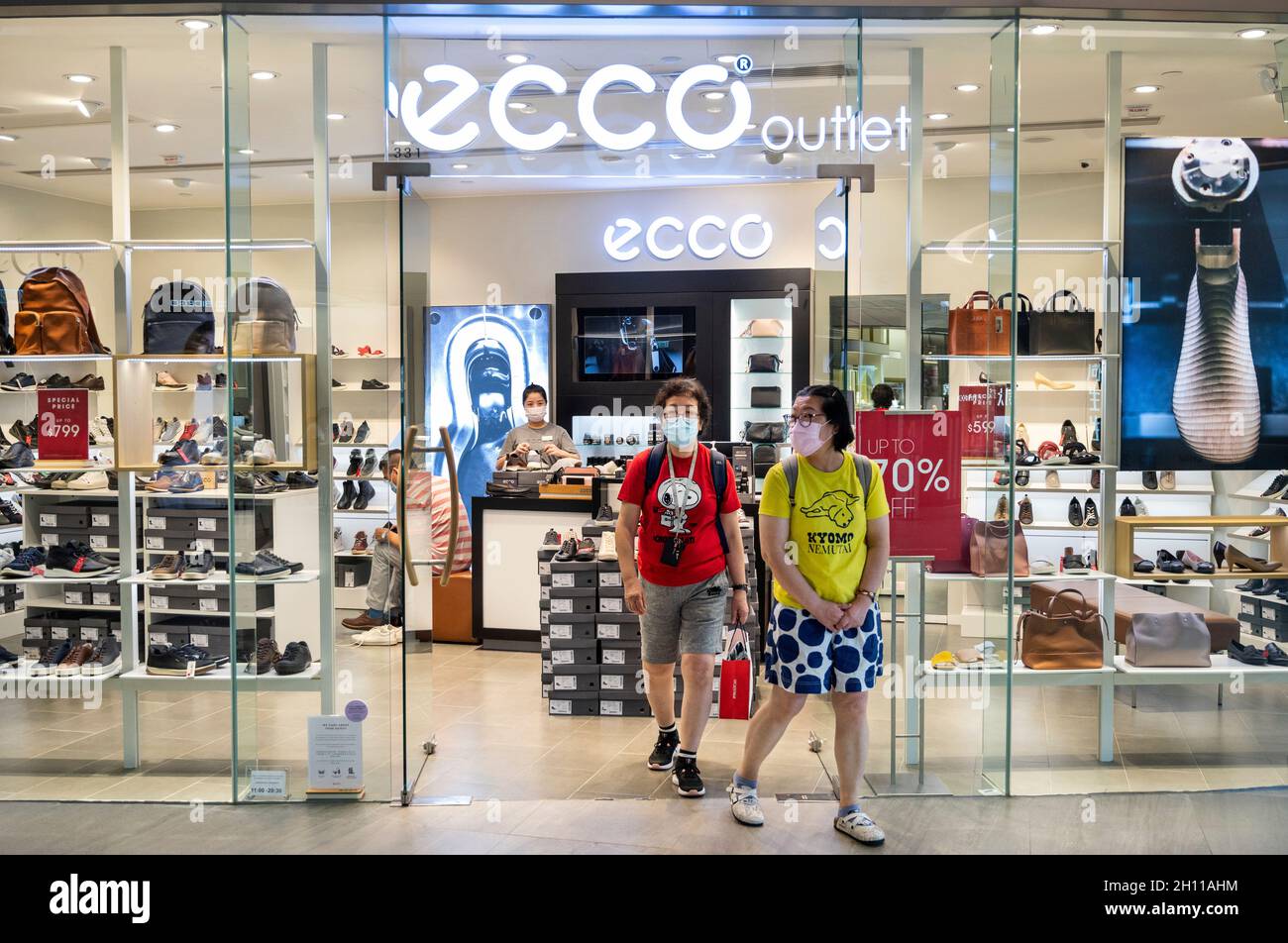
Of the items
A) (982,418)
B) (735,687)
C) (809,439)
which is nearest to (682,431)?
(809,439)

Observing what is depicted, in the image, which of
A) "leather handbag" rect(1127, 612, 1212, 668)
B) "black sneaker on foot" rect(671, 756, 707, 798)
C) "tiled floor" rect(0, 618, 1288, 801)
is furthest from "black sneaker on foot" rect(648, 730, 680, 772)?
"leather handbag" rect(1127, 612, 1212, 668)

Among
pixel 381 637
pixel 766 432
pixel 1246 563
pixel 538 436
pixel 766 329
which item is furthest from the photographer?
pixel 766 329

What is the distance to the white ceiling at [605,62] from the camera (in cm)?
402

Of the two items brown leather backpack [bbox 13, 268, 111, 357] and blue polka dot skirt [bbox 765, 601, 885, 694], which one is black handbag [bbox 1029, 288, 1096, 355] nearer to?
blue polka dot skirt [bbox 765, 601, 885, 694]

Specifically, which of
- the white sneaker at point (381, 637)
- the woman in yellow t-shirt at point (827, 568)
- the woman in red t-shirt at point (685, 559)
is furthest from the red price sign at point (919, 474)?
the white sneaker at point (381, 637)

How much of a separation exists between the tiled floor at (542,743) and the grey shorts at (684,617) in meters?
0.56

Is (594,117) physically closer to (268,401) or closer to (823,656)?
(268,401)

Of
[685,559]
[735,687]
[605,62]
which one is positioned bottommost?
[735,687]

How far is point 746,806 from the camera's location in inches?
147

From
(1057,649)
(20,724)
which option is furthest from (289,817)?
(1057,649)

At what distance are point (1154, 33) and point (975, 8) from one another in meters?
1.04

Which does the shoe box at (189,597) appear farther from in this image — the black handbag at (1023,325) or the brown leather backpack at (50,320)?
the black handbag at (1023,325)

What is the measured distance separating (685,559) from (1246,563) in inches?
100
